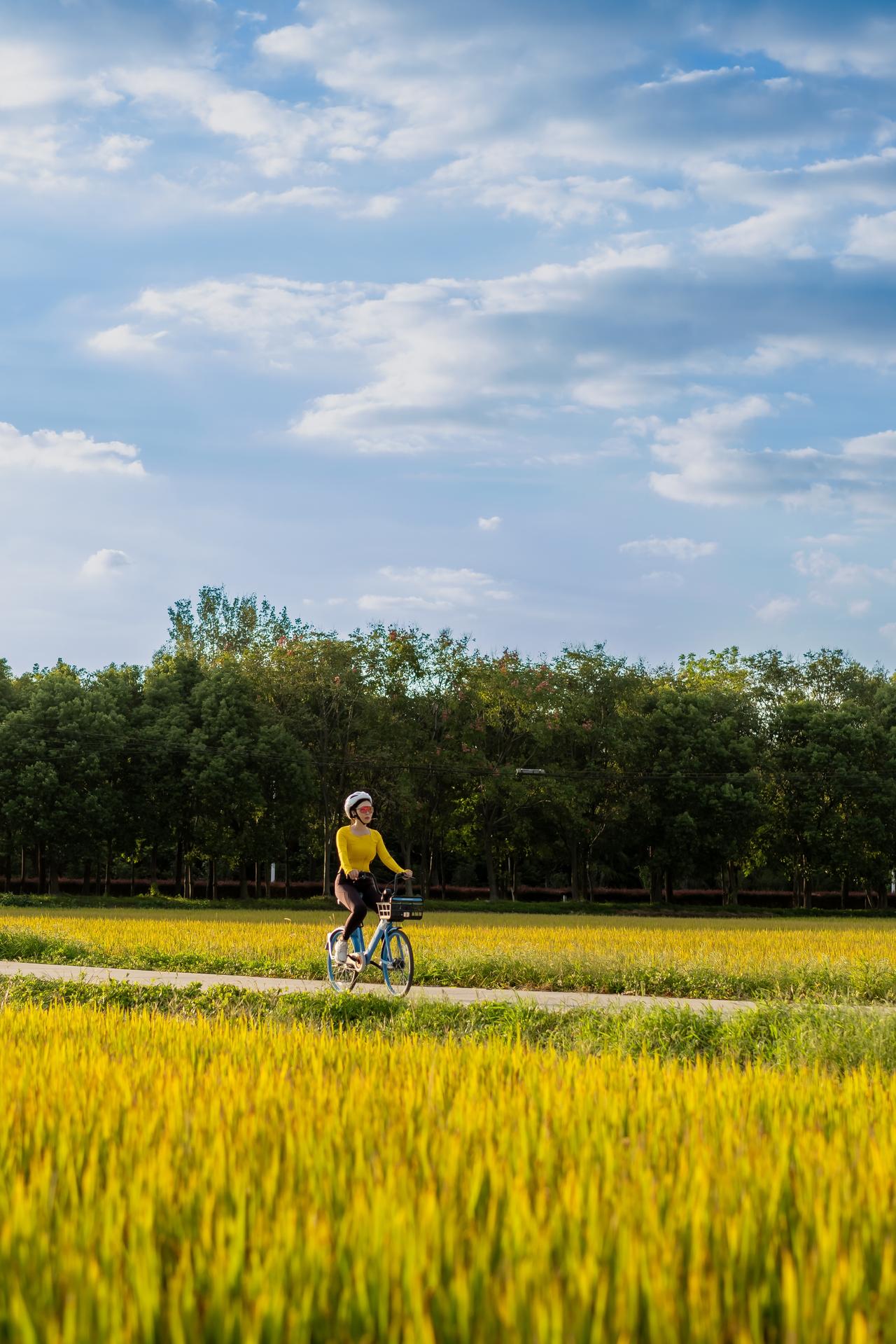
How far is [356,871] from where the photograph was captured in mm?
14891

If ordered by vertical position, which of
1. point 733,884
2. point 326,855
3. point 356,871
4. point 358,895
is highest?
point 356,871

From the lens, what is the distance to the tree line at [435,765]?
6116cm

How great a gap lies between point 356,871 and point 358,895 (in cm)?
30

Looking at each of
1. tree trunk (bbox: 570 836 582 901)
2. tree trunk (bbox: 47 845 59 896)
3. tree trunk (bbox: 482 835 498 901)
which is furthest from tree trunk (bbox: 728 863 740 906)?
tree trunk (bbox: 47 845 59 896)

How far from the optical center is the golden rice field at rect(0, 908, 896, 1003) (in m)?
16.4

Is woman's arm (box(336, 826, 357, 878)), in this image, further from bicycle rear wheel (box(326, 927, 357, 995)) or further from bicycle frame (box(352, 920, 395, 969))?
bicycle rear wheel (box(326, 927, 357, 995))

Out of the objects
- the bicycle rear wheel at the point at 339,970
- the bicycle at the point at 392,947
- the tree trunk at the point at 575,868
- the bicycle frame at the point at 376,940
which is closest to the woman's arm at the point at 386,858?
the bicycle at the point at 392,947

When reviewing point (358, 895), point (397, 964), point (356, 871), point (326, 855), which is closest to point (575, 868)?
point (326, 855)

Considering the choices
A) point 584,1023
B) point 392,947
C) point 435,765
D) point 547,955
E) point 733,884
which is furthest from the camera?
point 733,884

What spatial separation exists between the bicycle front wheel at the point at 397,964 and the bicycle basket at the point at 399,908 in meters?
0.21

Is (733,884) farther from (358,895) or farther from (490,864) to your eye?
(358,895)

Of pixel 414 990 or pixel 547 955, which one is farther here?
pixel 547 955

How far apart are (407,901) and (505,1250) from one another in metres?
11.2

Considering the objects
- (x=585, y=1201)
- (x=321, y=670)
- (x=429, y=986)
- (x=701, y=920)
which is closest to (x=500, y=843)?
(x=321, y=670)
